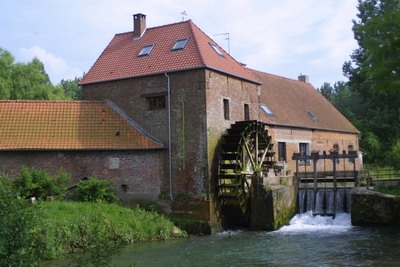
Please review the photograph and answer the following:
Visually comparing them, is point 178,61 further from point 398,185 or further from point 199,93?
point 398,185

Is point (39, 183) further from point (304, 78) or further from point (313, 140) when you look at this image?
point (304, 78)

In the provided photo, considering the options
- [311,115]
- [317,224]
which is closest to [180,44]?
[317,224]

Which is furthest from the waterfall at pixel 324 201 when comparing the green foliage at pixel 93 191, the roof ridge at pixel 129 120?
the green foliage at pixel 93 191

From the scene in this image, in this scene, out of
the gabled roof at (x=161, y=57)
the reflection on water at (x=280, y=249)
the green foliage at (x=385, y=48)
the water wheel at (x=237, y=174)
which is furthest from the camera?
the gabled roof at (x=161, y=57)

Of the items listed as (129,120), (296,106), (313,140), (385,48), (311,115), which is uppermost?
(296,106)

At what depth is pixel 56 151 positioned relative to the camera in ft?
56.8

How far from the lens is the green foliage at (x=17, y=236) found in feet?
19.5

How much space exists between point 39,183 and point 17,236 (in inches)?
396

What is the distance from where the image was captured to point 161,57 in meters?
19.0

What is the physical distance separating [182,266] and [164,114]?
790cm

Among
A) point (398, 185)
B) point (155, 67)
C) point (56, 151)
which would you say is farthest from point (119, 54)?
point (398, 185)

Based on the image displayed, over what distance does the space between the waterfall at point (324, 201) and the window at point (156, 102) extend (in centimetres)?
718

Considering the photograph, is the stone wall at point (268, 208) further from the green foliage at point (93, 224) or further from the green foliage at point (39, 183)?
the green foliage at point (39, 183)

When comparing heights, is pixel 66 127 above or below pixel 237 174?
above
